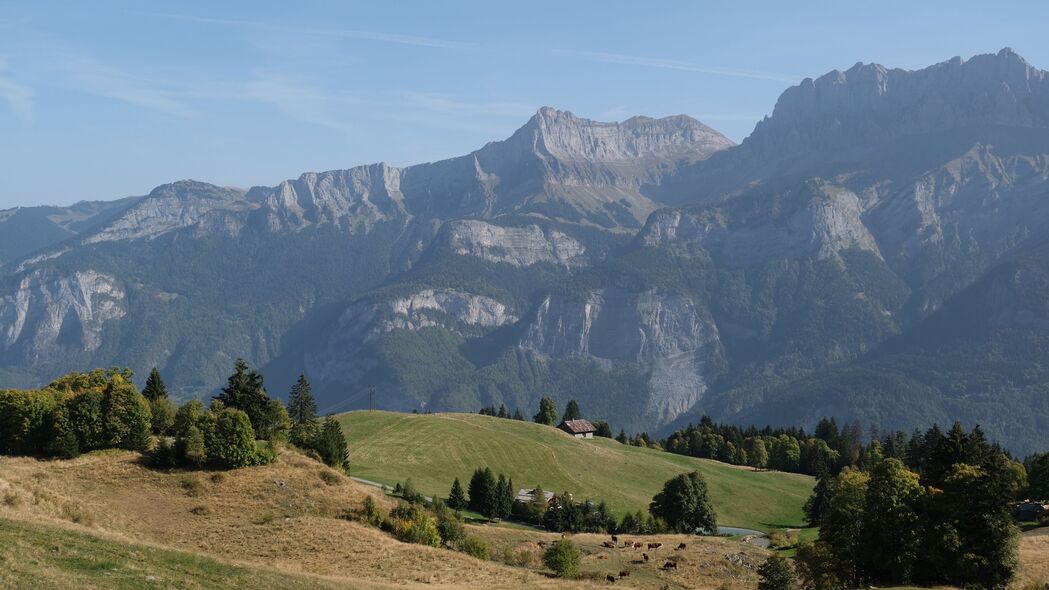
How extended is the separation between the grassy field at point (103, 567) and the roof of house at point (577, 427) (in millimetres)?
134179

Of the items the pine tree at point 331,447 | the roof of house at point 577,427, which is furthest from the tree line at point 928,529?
the roof of house at point 577,427

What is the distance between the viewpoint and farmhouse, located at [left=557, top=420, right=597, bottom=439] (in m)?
182

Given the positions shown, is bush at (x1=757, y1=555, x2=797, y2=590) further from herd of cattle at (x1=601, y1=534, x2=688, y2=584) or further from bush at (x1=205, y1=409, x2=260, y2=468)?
bush at (x1=205, y1=409, x2=260, y2=468)

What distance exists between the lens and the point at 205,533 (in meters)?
62.6

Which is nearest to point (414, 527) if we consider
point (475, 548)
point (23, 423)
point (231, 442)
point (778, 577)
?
point (475, 548)

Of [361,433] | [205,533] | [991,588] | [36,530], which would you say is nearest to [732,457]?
[361,433]

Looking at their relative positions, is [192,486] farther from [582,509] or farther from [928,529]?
[928,529]

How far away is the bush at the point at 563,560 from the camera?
66.9 meters

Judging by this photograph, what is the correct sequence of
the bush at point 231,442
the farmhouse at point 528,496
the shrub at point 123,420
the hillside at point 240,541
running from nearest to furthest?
1. the hillside at point 240,541
2. the bush at point 231,442
3. the shrub at point 123,420
4. the farmhouse at point 528,496

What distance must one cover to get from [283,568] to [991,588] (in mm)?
44613

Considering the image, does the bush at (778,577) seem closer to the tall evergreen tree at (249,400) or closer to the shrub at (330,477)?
the shrub at (330,477)

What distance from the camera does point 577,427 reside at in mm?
183750

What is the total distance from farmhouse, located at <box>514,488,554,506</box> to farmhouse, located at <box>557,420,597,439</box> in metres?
58.4

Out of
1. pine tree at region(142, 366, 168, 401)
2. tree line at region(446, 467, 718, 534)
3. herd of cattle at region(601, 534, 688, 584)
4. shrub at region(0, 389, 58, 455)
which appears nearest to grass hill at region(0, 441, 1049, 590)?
herd of cattle at region(601, 534, 688, 584)
